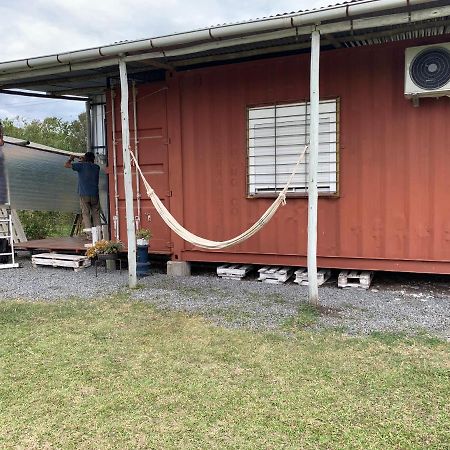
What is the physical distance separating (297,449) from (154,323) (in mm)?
2159

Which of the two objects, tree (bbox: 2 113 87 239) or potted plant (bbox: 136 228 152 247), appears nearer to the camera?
potted plant (bbox: 136 228 152 247)

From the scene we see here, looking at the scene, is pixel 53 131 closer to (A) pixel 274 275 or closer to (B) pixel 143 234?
(B) pixel 143 234

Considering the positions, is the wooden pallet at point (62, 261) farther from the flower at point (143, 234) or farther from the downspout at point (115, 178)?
the flower at point (143, 234)

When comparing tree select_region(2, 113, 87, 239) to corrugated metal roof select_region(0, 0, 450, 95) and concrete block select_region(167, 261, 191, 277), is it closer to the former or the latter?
corrugated metal roof select_region(0, 0, 450, 95)

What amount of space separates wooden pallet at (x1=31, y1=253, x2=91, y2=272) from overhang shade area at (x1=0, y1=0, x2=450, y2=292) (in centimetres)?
169

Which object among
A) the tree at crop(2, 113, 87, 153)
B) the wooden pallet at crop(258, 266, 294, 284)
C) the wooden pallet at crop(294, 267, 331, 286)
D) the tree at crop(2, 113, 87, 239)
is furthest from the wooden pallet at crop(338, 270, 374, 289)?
the tree at crop(2, 113, 87, 153)

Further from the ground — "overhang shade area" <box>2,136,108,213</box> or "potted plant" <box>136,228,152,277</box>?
"overhang shade area" <box>2,136,108,213</box>

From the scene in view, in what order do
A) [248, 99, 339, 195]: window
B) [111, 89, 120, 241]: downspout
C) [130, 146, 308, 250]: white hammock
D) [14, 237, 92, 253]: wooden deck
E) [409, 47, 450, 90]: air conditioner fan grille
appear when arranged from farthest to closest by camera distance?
[14, 237, 92, 253]: wooden deck, [111, 89, 120, 241]: downspout, [248, 99, 339, 195]: window, [409, 47, 450, 90]: air conditioner fan grille, [130, 146, 308, 250]: white hammock

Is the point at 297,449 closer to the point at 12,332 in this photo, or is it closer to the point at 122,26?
the point at 12,332

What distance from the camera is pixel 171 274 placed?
608 cm

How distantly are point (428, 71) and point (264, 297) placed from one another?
2.88 meters

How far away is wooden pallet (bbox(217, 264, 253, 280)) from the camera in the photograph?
5.75 m

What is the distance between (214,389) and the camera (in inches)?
105

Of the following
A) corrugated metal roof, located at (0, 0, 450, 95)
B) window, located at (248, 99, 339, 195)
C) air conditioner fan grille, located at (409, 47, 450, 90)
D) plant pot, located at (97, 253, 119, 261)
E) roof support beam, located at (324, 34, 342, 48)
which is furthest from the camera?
plant pot, located at (97, 253, 119, 261)
